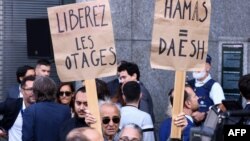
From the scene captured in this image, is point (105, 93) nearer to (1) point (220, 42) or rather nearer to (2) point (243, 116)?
(2) point (243, 116)

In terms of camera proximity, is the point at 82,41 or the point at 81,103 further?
the point at 81,103

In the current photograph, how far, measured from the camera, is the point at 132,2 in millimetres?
11891

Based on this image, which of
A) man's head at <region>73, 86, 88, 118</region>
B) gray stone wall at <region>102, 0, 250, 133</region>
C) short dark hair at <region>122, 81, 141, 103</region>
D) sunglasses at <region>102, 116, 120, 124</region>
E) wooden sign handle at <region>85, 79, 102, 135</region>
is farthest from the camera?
gray stone wall at <region>102, 0, 250, 133</region>

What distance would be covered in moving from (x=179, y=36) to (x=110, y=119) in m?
0.86

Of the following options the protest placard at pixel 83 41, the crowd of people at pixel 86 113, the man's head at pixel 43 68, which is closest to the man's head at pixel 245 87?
the crowd of people at pixel 86 113

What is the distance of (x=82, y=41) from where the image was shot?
23.5 feet

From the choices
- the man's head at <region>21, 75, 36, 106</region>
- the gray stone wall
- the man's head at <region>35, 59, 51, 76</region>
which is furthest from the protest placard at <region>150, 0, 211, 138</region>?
the gray stone wall

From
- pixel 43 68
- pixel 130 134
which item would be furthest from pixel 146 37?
pixel 130 134

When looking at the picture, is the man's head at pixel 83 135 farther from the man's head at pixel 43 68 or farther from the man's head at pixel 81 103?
the man's head at pixel 43 68

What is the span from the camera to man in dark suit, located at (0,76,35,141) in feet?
28.3

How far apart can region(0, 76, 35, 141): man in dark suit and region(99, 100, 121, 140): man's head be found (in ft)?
5.50

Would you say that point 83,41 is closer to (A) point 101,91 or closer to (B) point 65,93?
(A) point 101,91

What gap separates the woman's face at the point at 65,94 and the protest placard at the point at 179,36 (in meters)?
2.10

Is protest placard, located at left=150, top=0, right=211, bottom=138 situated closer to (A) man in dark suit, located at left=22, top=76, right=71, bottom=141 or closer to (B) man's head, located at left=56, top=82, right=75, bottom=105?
(A) man in dark suit, located at left=22, top=76, right=71, bottom=141
